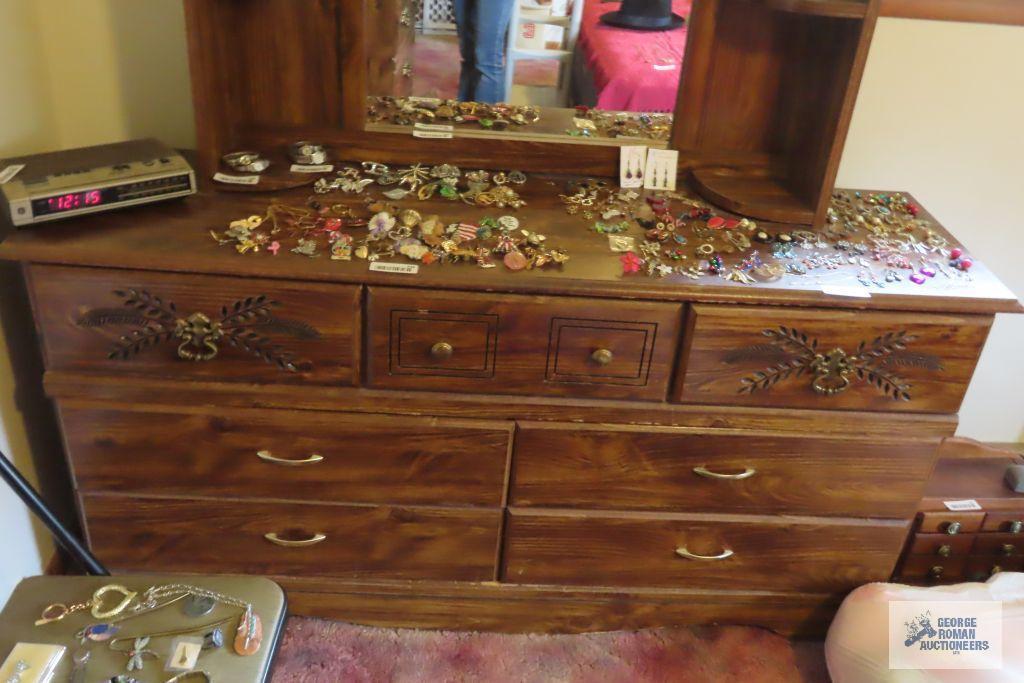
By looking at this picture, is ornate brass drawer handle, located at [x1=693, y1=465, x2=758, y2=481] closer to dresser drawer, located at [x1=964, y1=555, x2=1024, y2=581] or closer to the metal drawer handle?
the metal drawer handle

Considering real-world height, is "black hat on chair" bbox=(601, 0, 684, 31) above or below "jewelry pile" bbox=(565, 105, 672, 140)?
above

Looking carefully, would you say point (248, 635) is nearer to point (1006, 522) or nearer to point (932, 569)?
point (932, 569)

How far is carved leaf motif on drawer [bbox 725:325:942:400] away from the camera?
52.5 inches

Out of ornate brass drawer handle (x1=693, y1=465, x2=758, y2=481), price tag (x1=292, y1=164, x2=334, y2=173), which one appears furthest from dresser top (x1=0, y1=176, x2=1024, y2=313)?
ornate brass drawer handle (x1=693, y1=465, x2=758, y2=481)

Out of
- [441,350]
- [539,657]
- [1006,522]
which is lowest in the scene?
[539,657]

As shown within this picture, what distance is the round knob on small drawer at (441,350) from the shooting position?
51.4 inches

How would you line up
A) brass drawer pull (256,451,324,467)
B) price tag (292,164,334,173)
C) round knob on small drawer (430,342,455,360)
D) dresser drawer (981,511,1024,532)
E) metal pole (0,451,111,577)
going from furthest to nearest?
dresser drawer (981,511,1024,532), price tag (292,164,334,173), brass drawer pull (256,451,324,467), round knob on small drawer (430,342,455,360), metal pole (0,451,111,577)

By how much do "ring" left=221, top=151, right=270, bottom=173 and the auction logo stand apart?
1346 millimetres

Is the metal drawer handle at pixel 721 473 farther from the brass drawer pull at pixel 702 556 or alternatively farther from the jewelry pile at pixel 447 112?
the jewelry pile at pixel 447 112

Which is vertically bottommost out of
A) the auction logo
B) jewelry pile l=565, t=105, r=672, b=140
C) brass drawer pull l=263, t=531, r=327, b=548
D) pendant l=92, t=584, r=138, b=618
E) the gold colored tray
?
the auction logo

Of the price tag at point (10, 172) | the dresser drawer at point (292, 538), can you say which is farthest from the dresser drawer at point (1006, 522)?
the price tag at point (10, 172)

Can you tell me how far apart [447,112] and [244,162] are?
1.23 feet

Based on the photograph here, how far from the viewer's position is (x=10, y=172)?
131 cm

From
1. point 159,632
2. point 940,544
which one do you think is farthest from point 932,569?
point 159,632
